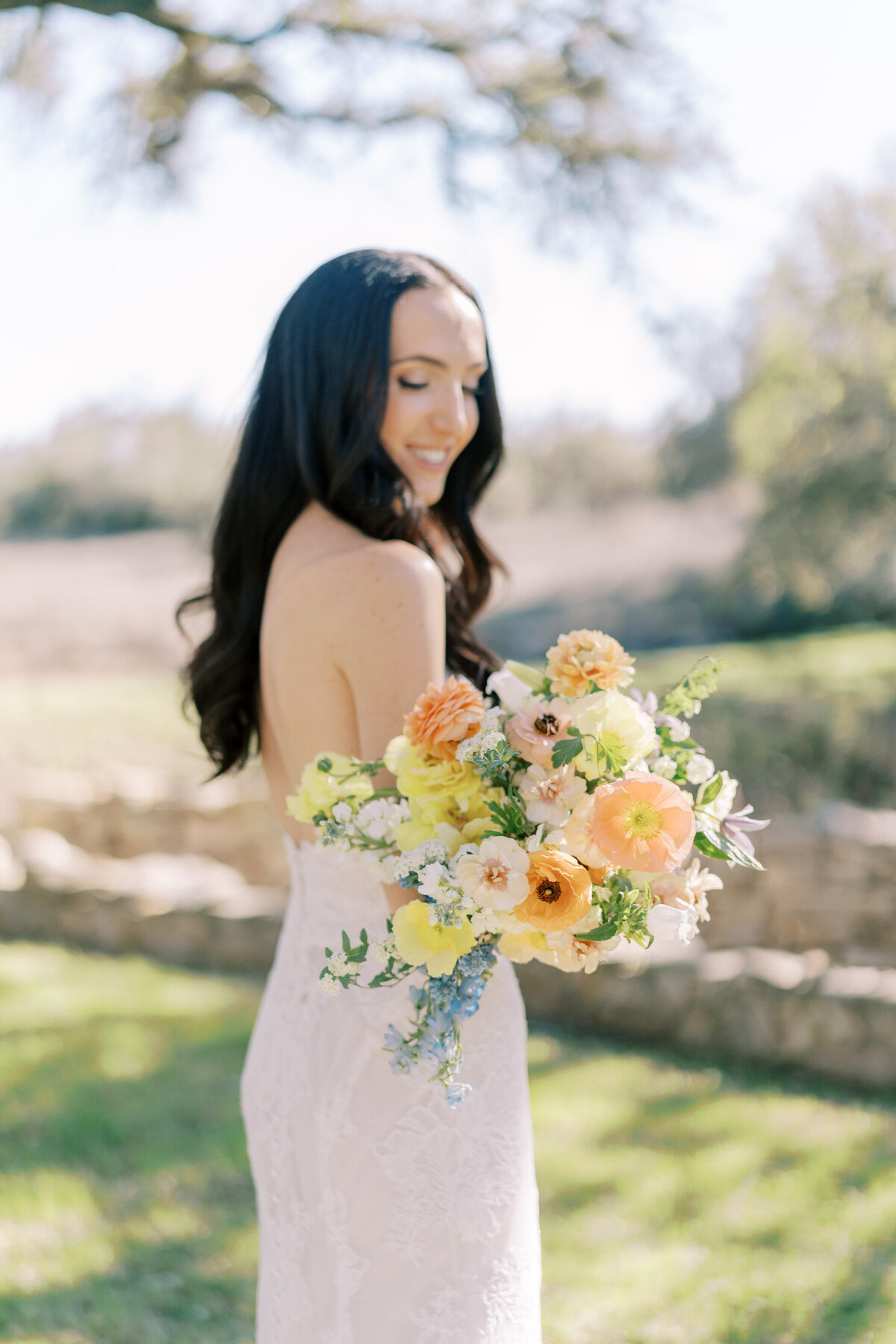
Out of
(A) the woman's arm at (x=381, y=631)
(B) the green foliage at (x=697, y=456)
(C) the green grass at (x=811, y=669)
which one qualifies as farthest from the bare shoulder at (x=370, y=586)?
(B) the green foliage at (x=697, y=456)

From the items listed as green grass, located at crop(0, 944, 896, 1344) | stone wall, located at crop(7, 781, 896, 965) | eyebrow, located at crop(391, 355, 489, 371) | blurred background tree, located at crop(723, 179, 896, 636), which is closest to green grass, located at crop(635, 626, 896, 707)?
blurred background tree, located at crop(723, 179, 896, 636)

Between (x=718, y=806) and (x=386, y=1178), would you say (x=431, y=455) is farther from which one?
(x=386, y=1178)

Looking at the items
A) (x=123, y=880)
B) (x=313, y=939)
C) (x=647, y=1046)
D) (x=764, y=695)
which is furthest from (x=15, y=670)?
(x=313, y=939)

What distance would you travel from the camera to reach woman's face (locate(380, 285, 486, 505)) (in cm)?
193

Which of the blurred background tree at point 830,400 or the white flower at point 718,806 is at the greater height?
the blurred background tree at point 830,400

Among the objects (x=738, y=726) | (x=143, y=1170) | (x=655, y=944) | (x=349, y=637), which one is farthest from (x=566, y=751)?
(x=738, y=726)

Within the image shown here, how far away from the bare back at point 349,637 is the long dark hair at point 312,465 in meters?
0.13

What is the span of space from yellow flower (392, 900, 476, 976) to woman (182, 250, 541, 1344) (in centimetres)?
17

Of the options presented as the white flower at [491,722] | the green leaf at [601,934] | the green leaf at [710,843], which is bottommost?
the green leaf at [601,934]

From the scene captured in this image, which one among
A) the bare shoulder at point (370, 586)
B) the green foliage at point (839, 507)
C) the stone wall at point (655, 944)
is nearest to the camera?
the bare shoulder at point (370, 586)

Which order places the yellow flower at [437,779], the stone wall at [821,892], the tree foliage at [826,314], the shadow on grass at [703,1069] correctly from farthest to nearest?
the tree foliage at [826,314] < the stone wall at [821,892] < the shadow on grass at [703,1069] < the yellow flower at [437,779]

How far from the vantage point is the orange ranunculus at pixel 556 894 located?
1.33 meters

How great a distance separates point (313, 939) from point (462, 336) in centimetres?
115

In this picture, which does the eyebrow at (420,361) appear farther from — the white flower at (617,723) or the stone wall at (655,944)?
the stone wall at (655,944)
